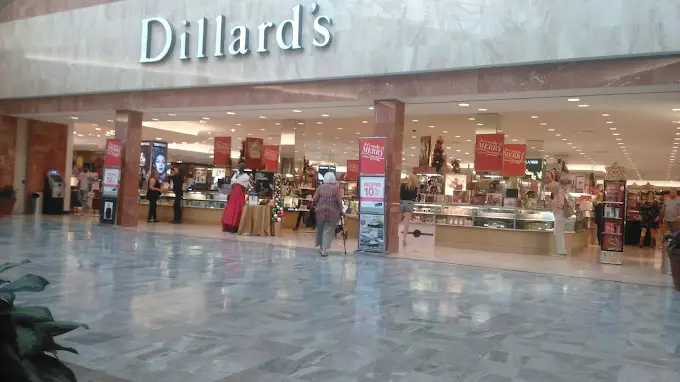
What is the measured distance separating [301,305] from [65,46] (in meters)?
12.5

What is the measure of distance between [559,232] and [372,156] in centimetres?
430

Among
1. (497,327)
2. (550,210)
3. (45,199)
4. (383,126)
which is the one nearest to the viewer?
(497,327)

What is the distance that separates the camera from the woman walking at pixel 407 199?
12.8m

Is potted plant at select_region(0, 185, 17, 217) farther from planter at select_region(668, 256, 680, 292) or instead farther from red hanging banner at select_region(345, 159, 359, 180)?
planter at select_region(668, 256, 680, 292)

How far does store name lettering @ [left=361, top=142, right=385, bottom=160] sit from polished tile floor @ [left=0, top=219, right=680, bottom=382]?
2.28m

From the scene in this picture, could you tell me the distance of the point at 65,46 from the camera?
15.2 m

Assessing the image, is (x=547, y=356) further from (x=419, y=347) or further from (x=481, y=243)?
(x=481, y=243)

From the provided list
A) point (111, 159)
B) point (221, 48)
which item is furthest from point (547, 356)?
point (111, 159)

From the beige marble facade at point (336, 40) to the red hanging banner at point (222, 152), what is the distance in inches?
259

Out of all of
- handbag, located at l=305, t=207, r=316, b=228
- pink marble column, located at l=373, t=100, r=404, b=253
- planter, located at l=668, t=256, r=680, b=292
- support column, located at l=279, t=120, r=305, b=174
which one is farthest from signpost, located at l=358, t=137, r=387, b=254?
support column, located at l=279, t=120, r=305, b=174

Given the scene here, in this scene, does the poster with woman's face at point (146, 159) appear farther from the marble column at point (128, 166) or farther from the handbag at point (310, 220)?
the handbag at point (310, 220)

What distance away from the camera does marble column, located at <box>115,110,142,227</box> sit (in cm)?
1470

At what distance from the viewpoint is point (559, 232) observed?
38.9ft

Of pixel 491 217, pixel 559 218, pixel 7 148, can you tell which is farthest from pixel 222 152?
pixel 559 218
